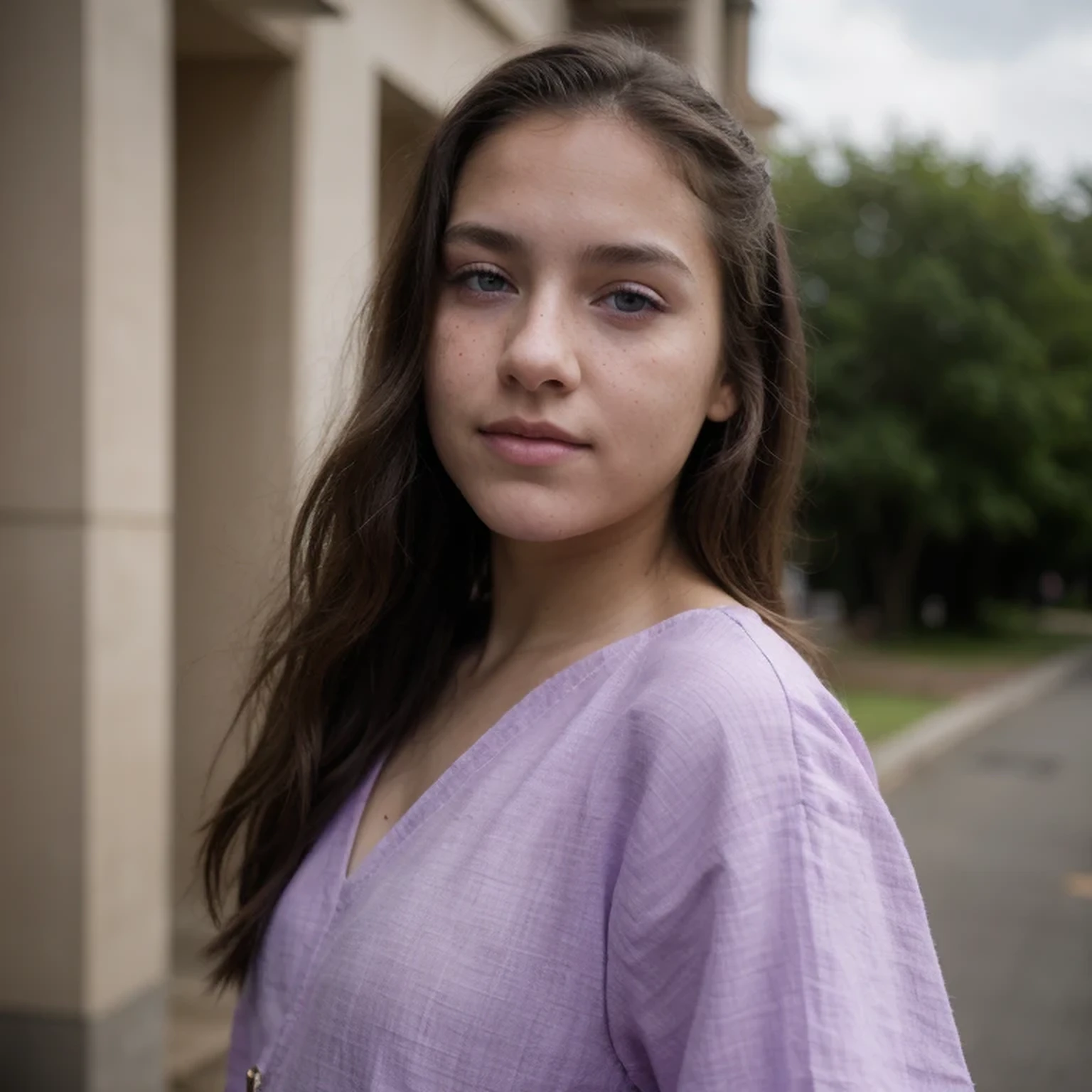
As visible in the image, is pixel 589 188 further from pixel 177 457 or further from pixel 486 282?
pixel 177 457

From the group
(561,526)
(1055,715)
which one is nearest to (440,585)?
(561,526)

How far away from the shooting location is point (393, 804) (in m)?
1.56

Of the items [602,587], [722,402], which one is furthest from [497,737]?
[722,402]

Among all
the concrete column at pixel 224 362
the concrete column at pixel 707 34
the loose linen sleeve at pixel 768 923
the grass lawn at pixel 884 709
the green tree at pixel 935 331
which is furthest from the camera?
the green tree at pixel 935 331

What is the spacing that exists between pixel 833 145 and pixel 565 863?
2677 cm

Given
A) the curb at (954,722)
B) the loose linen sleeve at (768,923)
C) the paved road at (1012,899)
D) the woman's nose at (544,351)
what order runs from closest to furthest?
the loose linen sleeve at (768,923)
the woman's nose at (544,351)
the paved road at (1012,899)
the curb at (954,722)

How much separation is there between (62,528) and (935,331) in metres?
23.4

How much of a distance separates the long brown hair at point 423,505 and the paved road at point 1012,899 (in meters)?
3.90

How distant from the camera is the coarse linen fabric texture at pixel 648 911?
102 cm

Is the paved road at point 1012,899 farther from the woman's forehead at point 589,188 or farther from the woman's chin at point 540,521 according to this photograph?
the woman's forehead at point 589,188

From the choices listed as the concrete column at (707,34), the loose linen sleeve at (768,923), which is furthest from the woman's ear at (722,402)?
the concrete column at (707,34)

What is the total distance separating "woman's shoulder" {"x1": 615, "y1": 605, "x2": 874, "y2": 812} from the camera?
3.54ft

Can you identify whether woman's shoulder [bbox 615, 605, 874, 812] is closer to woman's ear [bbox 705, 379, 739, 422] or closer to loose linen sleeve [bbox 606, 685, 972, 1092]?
loose linen sleeve [bbox 606, 685, 972, 1092]

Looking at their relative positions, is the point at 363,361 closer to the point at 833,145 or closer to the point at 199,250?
the point at 199,250
